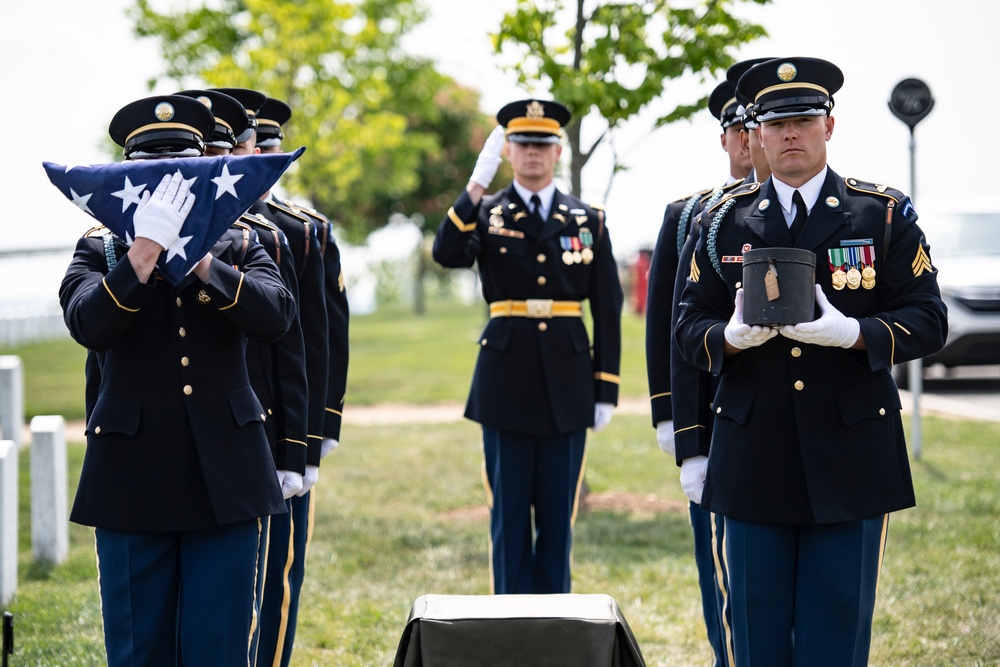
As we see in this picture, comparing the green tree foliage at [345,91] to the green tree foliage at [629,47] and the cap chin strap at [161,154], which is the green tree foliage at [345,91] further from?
the cap chin strap at [161,154]

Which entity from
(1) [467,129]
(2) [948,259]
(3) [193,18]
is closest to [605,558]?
(2) [948,259]

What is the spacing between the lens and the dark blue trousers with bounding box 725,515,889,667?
350cm

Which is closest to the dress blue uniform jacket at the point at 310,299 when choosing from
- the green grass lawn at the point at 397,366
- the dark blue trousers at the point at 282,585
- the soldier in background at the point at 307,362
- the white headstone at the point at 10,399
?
the soldier in background at the point at 307,362

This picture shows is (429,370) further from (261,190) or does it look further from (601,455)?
(261,190)

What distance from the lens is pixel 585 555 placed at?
7.33m

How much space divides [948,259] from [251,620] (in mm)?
12350

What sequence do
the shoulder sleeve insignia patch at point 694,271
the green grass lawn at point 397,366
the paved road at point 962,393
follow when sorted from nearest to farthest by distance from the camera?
the shoulder sleeve insignia patch at point 694,271
the paved road at point 962,393
the green grass lawn at point 397,366

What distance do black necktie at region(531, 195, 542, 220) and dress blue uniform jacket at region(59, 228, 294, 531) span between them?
8.24 feet

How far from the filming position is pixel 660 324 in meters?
4.83

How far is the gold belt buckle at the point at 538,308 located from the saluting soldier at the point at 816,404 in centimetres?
218

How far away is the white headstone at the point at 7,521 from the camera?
6371 millimetres

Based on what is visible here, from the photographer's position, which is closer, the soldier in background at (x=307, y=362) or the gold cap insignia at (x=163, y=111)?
the gold cap insignia at (x=163, y=111)

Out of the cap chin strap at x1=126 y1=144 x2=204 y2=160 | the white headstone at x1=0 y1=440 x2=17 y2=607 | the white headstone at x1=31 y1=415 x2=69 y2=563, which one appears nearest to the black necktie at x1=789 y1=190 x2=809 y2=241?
the cap chin strap at x1=126 y1=144 x2=204 y2=160

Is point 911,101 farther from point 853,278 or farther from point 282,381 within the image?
point 282,381
